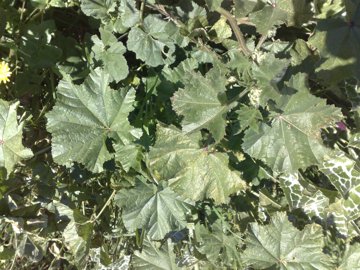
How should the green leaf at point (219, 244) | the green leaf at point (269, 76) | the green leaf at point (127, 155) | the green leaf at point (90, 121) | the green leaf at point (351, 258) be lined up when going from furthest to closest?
the green leaf at point (219, 244), the green leaf at point (351, 258), the green leaf at point (127, 155), the green leaf at point (90, 121), the green leaf at point (269, 76)

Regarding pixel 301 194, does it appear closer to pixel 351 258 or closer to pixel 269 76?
pixel 351 258

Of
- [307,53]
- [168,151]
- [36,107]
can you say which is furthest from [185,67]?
[36,107]

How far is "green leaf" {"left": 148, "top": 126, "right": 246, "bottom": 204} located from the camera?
5.55ft

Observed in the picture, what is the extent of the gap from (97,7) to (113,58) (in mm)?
169

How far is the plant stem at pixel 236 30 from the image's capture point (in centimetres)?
169

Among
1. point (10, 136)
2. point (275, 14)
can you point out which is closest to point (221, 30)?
point (275, 14)

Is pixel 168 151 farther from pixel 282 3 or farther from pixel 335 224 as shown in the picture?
pixel 335 224

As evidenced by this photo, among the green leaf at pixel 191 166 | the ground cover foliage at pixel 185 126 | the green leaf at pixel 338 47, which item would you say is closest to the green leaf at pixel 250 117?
the ground cover foliage at pixel 185 126

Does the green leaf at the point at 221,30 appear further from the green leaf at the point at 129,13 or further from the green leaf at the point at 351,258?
the green leaf at the point at 351,258

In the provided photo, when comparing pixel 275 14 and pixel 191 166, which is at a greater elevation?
pixel 275 14

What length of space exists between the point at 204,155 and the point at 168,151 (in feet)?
0.38

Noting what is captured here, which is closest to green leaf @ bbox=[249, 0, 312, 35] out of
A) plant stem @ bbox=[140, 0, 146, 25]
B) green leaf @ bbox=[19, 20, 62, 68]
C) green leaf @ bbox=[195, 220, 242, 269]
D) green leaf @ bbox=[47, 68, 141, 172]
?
plant stem @ bbox=[140, 0, 146, 25]

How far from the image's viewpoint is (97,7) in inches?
67.7

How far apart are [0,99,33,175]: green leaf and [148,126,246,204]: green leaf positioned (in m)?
0.41
